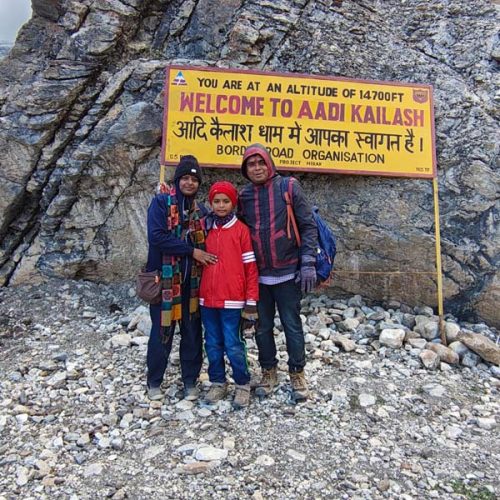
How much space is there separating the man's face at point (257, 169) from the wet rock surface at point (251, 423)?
2.05 metres

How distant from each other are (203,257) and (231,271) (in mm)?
276

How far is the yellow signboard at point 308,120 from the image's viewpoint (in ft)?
17.9

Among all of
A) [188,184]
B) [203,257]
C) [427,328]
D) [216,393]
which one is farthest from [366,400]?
[188,184]

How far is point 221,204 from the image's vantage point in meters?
3.85

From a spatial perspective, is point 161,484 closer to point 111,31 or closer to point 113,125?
point 113,125

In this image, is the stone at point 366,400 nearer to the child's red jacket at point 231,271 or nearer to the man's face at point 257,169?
the child's red jacket at point 231,271

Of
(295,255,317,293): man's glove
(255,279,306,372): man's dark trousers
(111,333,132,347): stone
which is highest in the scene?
(295,255,317,293): man's glove

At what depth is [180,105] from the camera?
5.43 meters

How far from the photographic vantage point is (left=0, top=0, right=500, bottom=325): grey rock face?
6.05m

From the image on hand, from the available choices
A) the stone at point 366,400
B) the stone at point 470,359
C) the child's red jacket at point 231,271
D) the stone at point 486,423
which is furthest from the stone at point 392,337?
the child's red jacket at point 231,271

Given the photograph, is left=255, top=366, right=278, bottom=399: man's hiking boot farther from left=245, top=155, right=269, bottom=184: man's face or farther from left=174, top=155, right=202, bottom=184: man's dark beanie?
left=174, top=155, right=202, bottom=184: man's dark beanie

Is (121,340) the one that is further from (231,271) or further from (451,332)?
(451,332)

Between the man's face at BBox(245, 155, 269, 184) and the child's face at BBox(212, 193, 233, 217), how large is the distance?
32 cm

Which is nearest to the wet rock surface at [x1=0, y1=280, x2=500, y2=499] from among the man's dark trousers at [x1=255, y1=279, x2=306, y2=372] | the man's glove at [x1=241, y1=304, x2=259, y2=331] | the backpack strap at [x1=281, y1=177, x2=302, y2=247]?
the man's dark trousers at [x1=255, y1=279, x2=306, y2=372]
